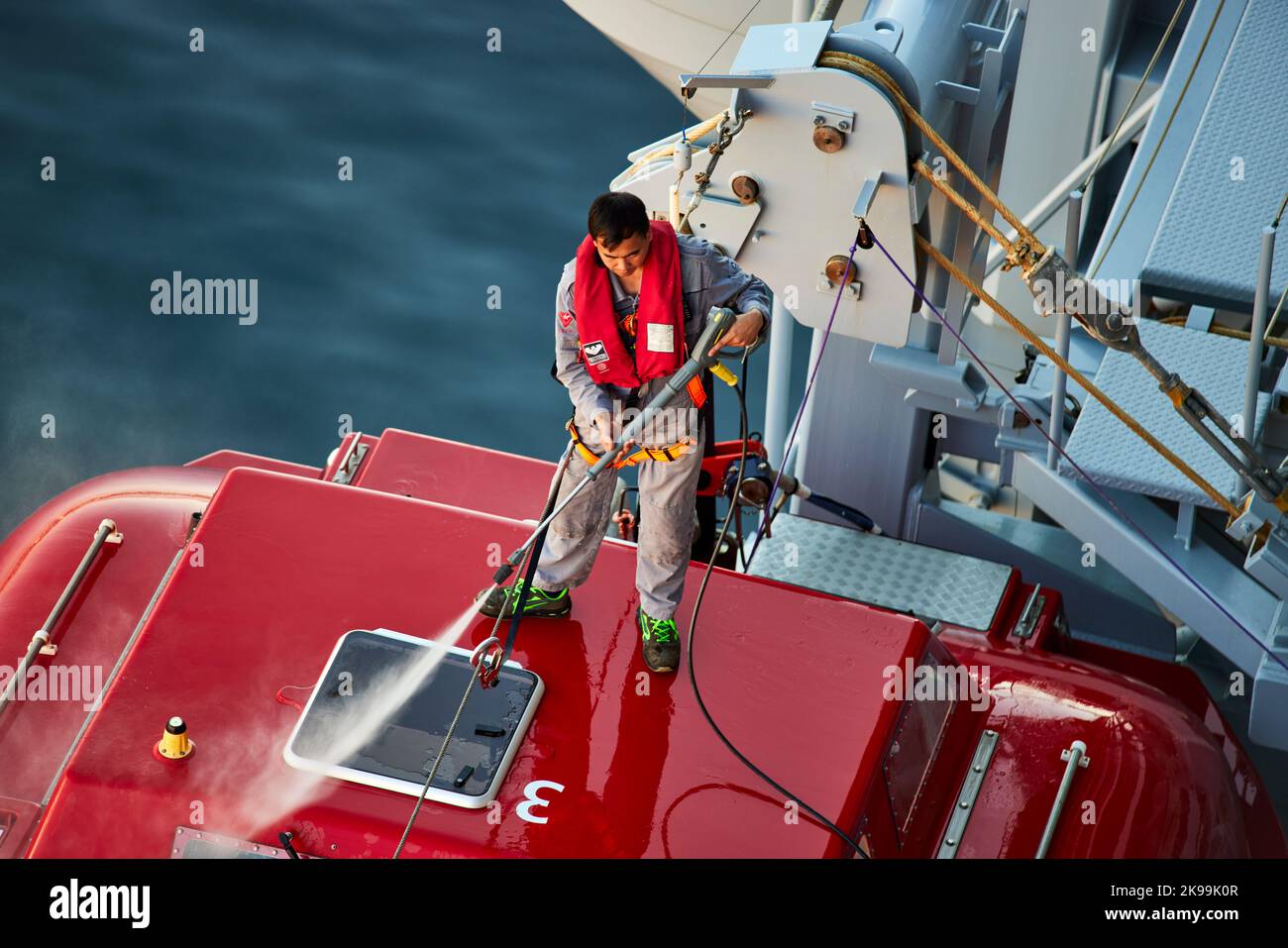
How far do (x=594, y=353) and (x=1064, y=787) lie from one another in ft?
6.39

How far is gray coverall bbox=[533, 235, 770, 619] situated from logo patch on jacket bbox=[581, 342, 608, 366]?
10 centimetres

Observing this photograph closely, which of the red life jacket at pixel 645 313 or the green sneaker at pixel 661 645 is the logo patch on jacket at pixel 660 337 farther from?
the green sneaker at pixel 661 645

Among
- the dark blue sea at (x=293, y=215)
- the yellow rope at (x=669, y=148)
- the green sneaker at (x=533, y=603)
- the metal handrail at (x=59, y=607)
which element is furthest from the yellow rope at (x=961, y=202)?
the dark blue sea at (x=293, y=215)

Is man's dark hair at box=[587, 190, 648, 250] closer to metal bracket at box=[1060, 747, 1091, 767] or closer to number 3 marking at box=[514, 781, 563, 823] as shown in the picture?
number 3 marking at box=[514, 781, 563, 823]

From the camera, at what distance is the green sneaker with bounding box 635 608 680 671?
4.47m

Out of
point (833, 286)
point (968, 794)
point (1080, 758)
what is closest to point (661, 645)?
point (968, 794)

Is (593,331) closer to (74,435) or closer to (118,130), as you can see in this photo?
(74,435)

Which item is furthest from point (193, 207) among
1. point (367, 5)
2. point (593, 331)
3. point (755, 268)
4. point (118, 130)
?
point (593, 331)

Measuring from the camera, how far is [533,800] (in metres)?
4.06

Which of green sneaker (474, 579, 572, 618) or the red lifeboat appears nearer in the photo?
the red lifeboat

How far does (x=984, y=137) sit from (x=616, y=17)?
561 centimetres

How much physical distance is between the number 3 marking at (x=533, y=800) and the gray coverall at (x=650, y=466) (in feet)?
2.15

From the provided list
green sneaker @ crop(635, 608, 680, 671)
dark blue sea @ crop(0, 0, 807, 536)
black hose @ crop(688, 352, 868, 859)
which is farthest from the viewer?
dark blue sea @ crop(0, 0, 807, 536)

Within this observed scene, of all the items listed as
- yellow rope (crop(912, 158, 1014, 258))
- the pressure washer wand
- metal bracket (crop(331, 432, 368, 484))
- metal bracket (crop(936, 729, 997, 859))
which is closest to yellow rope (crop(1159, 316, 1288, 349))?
yellow rope (crop(912, 158, 1014, 258))
